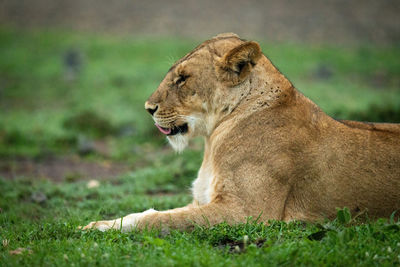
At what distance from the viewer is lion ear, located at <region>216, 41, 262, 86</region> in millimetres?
3975

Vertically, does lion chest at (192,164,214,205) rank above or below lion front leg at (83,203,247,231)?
above

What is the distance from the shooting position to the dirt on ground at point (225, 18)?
18.0 m

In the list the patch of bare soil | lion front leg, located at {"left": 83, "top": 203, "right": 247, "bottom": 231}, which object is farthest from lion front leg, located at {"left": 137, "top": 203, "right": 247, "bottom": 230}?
the patch of bare soil

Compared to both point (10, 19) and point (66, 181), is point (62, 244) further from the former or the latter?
point (10, 19)

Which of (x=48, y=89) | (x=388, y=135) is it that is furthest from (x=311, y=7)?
(x=388, y=135)

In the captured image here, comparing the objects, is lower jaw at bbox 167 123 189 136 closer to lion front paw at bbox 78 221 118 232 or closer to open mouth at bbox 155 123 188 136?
open mouth at bbox 155 123 188 136

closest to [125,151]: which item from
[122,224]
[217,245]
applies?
[122,224]

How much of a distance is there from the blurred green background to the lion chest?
54 centimetres

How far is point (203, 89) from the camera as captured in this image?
418 cm

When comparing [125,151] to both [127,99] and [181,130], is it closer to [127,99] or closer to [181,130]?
[127,99]

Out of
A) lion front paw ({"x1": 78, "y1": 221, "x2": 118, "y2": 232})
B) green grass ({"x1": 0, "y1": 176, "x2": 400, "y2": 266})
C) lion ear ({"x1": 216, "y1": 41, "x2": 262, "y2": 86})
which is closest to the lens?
green grass ({"x1": 0, "y1": 176, "x2": 400, "y2": 266})

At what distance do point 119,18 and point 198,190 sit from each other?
1630 centimetres

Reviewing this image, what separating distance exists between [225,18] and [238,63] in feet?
51.2

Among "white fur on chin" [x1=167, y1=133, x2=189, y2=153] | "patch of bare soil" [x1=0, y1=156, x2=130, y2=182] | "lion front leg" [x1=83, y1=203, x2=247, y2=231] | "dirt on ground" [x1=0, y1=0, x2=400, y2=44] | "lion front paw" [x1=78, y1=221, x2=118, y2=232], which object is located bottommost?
"patch of bare soil" [x1=0, y1=156, x2=130, y2=182]
